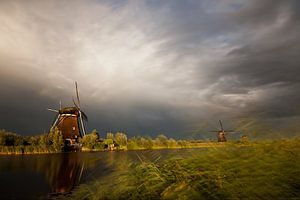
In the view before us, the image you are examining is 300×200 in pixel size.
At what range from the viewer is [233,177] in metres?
3.82

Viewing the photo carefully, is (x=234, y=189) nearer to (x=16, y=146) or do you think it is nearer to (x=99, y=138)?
(x=16, y=146)

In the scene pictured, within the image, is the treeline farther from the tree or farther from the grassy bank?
the grassy bank

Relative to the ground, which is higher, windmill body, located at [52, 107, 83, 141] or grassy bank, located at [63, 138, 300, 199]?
windmill body, located at [52, 107, 83, 141]

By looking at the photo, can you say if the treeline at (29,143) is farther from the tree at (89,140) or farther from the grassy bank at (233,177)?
the grassy bank at (233,177)

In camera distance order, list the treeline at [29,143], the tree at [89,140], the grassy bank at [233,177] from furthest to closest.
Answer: the tree at [89,140], the treeline at [29,143], the grassy bank at [233,177]

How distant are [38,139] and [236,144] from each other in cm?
4667

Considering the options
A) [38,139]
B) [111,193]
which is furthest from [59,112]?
[111,193]

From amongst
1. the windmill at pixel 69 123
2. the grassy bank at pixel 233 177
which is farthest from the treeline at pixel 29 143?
the grassy bank at pixel 233 177

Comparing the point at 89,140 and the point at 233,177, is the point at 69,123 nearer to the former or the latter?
the point at 89,140

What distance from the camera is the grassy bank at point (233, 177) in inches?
126

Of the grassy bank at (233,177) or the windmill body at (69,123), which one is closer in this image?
A: the grassy bank at (233,177)

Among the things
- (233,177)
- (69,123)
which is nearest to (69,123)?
(69,123)

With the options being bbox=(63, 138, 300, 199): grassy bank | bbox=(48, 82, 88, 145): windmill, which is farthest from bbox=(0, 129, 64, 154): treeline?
bbox=(63, 138, 300, 199): grassy bank

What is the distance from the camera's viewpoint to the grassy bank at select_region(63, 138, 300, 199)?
126 inches
